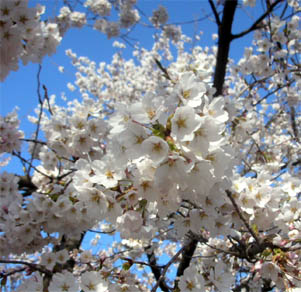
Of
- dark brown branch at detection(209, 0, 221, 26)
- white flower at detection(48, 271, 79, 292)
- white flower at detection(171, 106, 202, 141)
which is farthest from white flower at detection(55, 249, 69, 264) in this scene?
dark brown branch at detection(209, 0, 221, 26)

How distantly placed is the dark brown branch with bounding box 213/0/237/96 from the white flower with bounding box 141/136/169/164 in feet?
9.53

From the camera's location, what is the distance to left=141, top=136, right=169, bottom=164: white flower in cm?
118

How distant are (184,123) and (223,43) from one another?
3.20 meters

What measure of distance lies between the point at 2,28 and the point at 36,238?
1.72m

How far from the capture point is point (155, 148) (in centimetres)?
121

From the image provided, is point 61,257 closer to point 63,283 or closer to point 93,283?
point 63,283

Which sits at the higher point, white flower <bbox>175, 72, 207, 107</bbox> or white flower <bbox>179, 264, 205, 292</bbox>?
white flower <bbox>175, 72, 207, 107</bbox>

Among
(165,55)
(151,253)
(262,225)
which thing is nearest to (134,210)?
(262,225)

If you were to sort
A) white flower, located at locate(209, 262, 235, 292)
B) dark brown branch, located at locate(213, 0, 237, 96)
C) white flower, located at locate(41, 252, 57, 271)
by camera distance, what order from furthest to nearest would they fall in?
dark brown branch, located at locate(213, 0, 237, 96)
white flower, located at locate(41, 252, 57, 271)
white flower, located at locate(209, 262, 235, 292)

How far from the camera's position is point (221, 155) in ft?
4.24

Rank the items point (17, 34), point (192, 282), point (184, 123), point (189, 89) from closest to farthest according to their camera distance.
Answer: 1. point (184, 123)
2. point (189, 89)
3. point (192, 282)
4. point (17, 34)

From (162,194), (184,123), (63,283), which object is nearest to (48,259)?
(63,283)

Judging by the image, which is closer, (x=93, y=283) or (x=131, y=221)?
(x=131, y=221)

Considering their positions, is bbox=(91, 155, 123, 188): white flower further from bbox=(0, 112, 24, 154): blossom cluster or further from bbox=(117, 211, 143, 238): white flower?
bbox=(0, 112, 24, 154): blossom cluster
